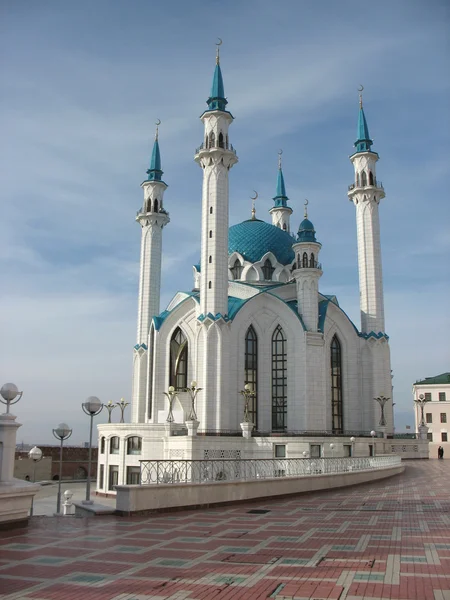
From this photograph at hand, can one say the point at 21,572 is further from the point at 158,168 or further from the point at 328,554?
the point at 158,168

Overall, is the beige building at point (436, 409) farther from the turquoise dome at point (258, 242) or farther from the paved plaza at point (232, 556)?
the paved plaza at point (232, 556)

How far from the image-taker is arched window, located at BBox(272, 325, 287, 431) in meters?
41.4

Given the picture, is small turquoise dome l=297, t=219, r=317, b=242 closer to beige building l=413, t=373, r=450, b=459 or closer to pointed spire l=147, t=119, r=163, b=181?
pointed spire l=147, t=119, r=163, b=181

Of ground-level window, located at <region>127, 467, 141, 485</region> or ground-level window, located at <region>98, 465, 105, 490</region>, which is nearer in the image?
ground-level window, located at <region>127, 467, 141, 485</region>

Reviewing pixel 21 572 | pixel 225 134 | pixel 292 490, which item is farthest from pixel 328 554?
pixel 225 134

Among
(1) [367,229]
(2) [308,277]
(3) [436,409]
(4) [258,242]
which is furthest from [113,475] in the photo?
(3) [436,409]

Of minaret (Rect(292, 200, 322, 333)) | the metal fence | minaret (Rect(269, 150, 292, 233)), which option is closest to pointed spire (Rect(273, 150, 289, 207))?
minaret (Rect(269, 150, 292, 233))

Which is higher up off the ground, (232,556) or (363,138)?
(363,138)

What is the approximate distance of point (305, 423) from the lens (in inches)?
1566

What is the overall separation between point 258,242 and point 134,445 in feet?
67.7

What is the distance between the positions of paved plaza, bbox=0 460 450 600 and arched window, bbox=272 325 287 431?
27353mm

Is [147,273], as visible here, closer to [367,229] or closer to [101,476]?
[101,476]

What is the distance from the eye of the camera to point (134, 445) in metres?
37.8

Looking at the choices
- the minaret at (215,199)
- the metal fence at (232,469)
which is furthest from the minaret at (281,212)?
the metal fence at (232,469)
